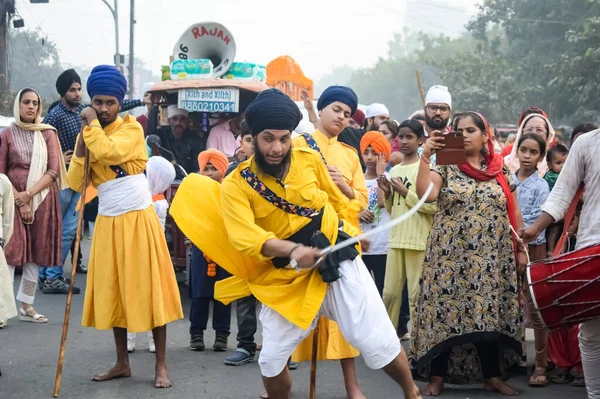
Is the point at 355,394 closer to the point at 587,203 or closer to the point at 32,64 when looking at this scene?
the point at 587,203

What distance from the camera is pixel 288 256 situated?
509cm

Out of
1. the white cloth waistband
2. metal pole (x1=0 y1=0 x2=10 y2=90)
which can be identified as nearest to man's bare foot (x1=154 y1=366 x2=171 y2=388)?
the white cloth waistband

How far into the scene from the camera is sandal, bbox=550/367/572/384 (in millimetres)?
7098

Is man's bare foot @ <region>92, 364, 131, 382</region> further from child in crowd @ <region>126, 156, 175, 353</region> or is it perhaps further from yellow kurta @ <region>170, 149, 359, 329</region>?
child in crowd @ <region>126, 156, 175, 353</region>

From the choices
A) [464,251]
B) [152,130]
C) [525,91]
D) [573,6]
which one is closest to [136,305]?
[464,251]

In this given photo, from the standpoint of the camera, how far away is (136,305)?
6.68 metres

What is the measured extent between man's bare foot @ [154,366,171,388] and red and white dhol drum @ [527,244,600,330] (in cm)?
274

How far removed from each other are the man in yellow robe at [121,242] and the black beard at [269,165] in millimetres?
1666

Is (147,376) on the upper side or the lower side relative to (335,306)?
lower

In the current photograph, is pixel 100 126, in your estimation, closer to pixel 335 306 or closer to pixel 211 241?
pixel 211 241

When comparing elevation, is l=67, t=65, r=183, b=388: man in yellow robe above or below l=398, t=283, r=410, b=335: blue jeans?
above

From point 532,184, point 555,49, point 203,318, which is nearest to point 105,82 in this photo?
point 203,318

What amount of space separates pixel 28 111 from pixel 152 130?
329 cm

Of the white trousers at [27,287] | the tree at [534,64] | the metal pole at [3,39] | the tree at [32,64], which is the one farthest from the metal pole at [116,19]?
the white trousers at [27,287]
